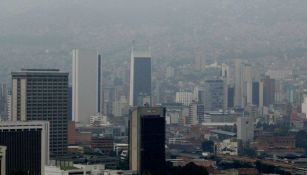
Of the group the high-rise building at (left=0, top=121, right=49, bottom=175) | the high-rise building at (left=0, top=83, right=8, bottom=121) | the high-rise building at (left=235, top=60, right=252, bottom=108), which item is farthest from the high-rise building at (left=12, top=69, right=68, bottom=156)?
the high-rise building at (left=235, top=60, right=252, bottom=108)

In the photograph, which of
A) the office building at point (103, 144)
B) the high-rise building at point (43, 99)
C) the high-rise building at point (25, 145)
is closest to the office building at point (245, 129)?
the office building at point (103, 144)

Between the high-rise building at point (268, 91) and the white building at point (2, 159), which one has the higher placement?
the high-rise building at point (268, 91)

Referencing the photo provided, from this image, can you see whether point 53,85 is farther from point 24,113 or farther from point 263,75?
point 263,75

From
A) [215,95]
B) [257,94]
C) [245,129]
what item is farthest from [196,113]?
[245,129]

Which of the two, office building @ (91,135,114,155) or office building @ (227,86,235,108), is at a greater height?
office building @ (227,86,235,108)

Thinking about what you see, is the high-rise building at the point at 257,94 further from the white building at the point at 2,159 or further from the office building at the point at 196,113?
the white building at the point at 2,159

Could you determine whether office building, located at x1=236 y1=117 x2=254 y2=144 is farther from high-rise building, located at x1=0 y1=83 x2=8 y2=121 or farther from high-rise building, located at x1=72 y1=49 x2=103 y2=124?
high-rise building, located at x1=0 y1=83 x2=8 y2=121
